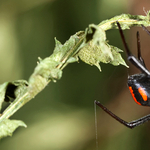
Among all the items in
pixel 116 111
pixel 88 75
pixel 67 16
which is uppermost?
pixel 67 16

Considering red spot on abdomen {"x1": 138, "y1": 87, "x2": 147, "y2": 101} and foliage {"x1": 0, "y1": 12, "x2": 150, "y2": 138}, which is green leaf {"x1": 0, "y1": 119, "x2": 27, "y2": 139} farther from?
red spot on abdomen {"x1": 138, "y1": 87, "x2": 147, "y2": 101}

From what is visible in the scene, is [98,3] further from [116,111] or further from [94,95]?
[116,111]

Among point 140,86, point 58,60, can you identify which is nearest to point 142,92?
point 140,86

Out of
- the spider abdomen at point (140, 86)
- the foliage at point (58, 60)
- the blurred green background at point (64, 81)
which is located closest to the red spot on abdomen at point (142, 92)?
the spider abdomen at point (140, 86)

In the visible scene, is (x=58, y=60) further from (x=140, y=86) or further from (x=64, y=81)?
(x=64, y=81)

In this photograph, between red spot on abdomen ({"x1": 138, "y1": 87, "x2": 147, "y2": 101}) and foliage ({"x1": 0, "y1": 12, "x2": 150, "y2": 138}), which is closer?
foliage ({"x1": 0, "y1": 12, "x2": 150, "y2": 138})

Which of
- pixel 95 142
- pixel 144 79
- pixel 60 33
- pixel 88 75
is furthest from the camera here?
pixel 95 142

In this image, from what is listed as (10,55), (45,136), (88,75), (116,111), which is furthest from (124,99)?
(10,55)

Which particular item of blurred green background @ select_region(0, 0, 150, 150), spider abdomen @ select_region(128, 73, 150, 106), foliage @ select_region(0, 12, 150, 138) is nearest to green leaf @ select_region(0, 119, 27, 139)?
foliage @ select_region(0, 12, 150, 138)
